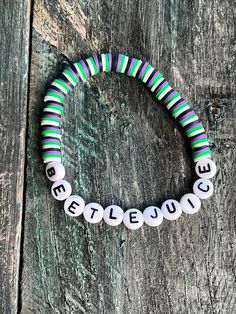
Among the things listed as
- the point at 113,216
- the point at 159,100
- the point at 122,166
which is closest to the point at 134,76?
the point at 159,100

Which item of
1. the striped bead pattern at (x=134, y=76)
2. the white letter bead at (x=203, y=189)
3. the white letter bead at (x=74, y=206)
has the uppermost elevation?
the striped bead pattern at (x=134, y=76)

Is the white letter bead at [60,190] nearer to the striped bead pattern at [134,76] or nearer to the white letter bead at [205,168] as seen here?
the striped bead pattern at [134,76]

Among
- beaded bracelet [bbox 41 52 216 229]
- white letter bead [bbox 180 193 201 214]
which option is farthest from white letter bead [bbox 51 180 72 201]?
white letter bead [bbox 180 193 201 214]

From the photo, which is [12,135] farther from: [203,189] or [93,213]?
[203,189]

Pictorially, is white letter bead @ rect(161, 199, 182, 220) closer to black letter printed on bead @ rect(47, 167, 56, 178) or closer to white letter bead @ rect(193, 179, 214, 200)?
white letter bead @ rect(193, 179, 214, 200)

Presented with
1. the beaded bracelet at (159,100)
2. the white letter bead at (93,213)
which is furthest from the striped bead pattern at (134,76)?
the white letter bead at (93,213)

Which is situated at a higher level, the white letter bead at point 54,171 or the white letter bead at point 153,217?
the white letter bead at point 54,171

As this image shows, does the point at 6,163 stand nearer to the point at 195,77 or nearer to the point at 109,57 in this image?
the point at 109,57
